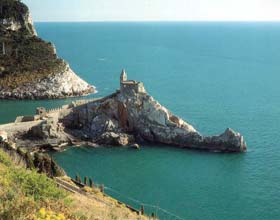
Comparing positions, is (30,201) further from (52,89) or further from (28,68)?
(28,68)

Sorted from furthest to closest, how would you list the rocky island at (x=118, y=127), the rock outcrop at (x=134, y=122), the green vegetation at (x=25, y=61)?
the green vegetation at (x=25, y=61) → the rock outcrop at (x=134, y=122) → the rocky island at (x=118, y=127)

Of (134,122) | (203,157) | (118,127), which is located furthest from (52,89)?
(203,157)

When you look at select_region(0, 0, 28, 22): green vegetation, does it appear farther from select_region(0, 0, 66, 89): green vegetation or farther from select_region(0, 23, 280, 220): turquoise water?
select_region(0, 23, 280, 220): turquoise water

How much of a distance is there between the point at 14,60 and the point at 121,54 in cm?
7009

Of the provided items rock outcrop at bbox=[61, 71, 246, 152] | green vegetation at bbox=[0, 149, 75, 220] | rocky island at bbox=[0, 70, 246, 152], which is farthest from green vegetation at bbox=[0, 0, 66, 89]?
green vegetation at bbox=[0, 149, 75, 220]

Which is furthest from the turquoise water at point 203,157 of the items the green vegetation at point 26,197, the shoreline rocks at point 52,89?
the green vegetation at point 26,197

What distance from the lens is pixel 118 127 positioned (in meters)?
56.2

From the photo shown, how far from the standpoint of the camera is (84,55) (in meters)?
149

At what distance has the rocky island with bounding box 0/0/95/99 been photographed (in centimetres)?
7944

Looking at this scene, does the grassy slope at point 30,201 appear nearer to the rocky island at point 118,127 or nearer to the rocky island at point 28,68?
the rocky island at point 118,127

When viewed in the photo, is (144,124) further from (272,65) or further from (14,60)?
(272,65)

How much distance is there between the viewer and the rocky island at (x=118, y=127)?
172ft

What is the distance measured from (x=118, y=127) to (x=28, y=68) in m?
34.0

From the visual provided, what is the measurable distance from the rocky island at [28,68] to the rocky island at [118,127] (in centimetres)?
2037
